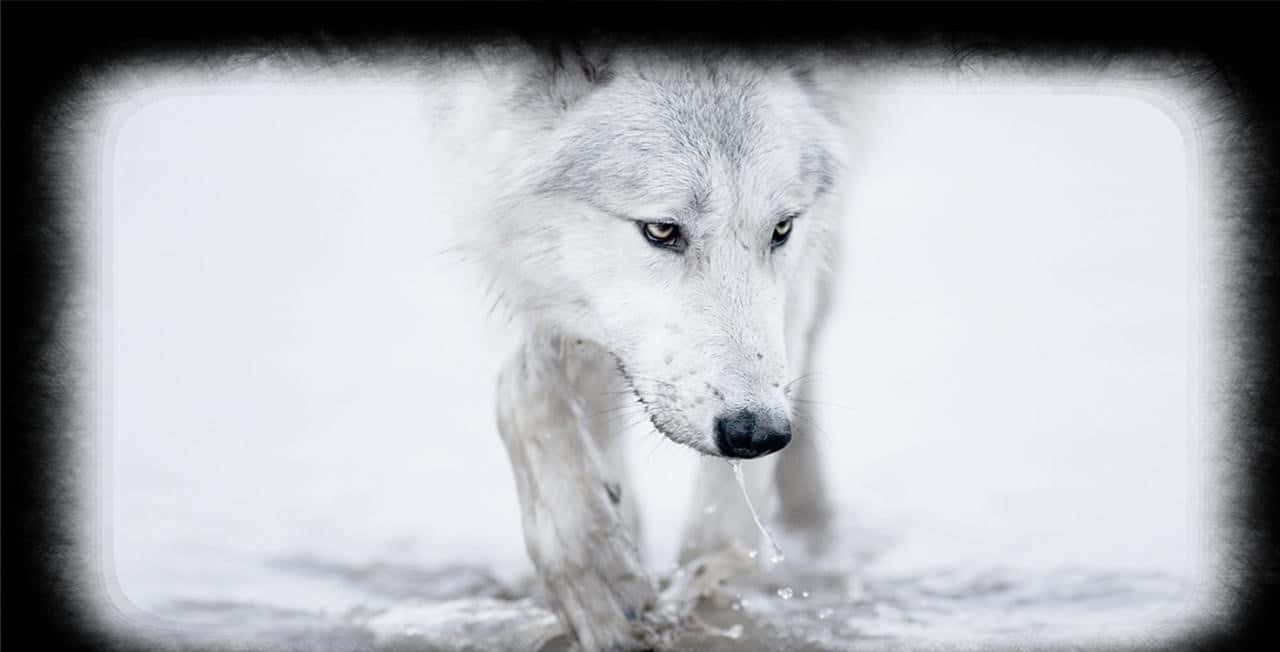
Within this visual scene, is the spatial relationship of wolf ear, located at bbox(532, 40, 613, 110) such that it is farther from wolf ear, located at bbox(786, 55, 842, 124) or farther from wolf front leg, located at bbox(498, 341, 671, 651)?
wolf front leg, located at bbox(498, 341, 671, 651)

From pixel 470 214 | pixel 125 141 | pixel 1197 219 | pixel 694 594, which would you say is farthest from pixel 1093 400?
pixel 125 141

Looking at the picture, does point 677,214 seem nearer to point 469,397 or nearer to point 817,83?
point 817,83

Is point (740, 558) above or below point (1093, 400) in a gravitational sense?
below

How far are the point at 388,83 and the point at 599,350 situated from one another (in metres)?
0.76

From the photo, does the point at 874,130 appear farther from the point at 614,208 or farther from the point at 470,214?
the point at 470,214

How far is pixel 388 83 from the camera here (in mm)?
2197

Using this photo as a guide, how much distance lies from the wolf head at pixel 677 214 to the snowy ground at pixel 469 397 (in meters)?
0.29

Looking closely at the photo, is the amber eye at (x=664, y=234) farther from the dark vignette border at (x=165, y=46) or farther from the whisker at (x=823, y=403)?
the whisker at (x=823, y=403)

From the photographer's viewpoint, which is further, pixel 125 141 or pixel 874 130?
pixel 874 130

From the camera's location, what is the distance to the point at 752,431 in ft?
6.22

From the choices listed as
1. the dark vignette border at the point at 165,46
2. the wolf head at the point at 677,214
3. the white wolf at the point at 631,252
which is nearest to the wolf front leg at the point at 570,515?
the white wolf at the point at 631,252

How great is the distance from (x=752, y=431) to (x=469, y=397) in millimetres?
1175

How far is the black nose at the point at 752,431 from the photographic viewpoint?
74.6 inches

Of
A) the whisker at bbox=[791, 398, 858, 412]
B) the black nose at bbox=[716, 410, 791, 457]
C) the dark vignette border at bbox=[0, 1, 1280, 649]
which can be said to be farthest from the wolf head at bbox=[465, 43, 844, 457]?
the whisker at bbox=[791, 398, 858, 412]
